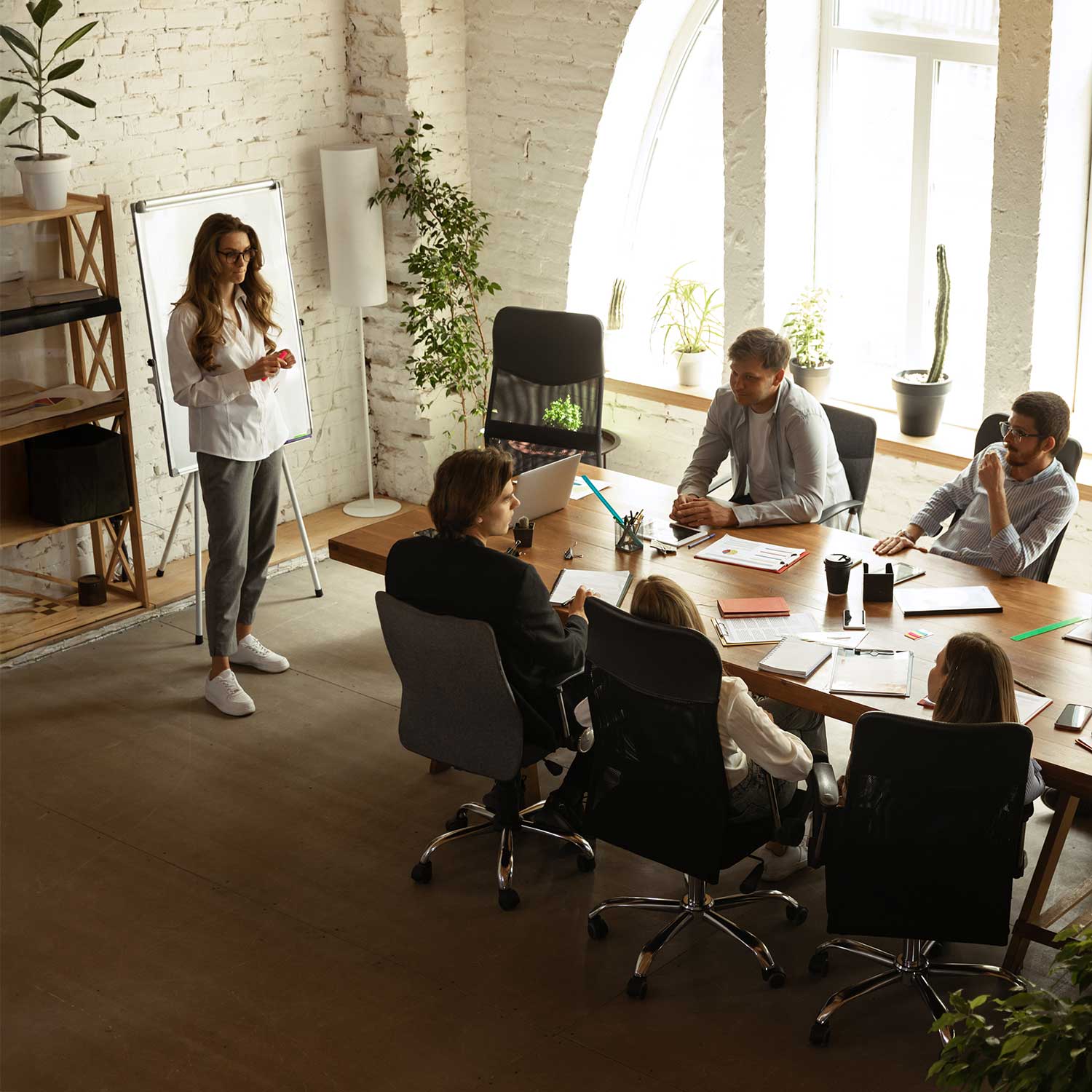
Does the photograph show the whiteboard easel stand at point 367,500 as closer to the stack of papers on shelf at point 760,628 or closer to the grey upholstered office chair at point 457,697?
the grey upholstered office chair at point 457,697

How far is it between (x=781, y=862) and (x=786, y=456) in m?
1.48

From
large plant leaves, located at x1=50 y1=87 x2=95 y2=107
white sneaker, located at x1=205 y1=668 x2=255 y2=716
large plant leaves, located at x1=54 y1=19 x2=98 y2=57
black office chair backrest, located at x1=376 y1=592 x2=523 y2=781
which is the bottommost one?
white sneaker, located at x1=205 y1=668 x2=255 y2=716

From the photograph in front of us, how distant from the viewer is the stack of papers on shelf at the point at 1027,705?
3.39m

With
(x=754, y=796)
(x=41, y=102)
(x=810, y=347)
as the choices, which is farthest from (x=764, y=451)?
(x=41, y=102)

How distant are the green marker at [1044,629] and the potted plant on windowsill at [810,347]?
2.47 metres

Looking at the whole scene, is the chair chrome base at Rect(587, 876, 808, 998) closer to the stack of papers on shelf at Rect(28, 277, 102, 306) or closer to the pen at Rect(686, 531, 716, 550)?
the pen at Rect(686, 531, 716, 550)

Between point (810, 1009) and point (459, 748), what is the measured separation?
1145 mm

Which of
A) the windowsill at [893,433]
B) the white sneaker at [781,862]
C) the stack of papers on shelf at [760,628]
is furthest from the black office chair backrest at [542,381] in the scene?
the white sneaker at [781,862]

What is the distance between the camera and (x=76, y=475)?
17.7 feet

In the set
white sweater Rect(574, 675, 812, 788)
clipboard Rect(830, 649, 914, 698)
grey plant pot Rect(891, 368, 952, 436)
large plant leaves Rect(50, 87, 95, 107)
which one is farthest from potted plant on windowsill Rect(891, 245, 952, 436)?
large plant leaves Rect(50, 87, 95, 107)

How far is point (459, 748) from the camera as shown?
12.5ft

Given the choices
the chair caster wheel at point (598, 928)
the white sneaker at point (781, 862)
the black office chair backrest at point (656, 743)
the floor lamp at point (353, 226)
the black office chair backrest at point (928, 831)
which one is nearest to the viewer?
the black office chair backrest at point (928, 831)

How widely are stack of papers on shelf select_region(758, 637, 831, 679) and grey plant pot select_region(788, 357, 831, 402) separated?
2.58 metres

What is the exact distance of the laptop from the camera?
15.1ft
